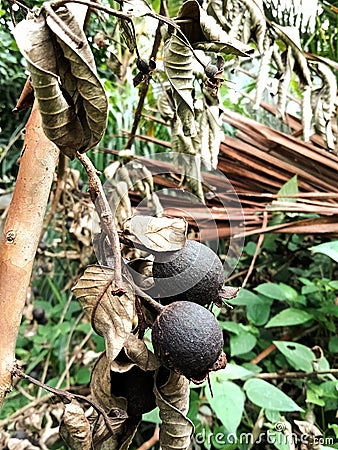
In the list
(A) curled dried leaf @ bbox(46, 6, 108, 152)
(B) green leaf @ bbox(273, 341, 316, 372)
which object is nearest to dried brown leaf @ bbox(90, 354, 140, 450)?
(A) curled dried leaf @ bbox(46, 6, 108, 152)

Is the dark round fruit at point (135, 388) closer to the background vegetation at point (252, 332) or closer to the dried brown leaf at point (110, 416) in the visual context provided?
the dried brown leaf at point (110, 416)

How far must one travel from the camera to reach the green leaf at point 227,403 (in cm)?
66

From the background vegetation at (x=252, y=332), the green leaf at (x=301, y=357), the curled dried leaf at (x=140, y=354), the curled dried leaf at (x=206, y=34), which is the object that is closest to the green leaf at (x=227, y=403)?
the background vegetation at (x=252, y=332)

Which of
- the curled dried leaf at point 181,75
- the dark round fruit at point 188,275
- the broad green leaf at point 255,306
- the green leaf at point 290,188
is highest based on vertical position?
the curled dried leaf at point 181,75

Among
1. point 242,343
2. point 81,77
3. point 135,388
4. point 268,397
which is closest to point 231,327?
point 242,343

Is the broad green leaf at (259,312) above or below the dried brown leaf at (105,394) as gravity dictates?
below

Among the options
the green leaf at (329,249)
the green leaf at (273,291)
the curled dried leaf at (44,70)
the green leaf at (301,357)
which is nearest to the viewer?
the curled dried leaf at (44,70)

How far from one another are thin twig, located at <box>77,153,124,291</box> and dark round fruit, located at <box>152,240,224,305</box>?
50 mm

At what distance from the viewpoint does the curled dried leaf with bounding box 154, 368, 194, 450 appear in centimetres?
38

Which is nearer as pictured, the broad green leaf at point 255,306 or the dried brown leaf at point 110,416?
the dried brown leaf at point 110,416

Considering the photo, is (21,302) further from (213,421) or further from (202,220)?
(213,421)

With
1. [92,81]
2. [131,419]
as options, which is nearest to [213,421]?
[131,419]

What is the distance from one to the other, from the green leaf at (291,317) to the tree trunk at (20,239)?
21.7 inches

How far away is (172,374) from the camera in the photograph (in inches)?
15.1
